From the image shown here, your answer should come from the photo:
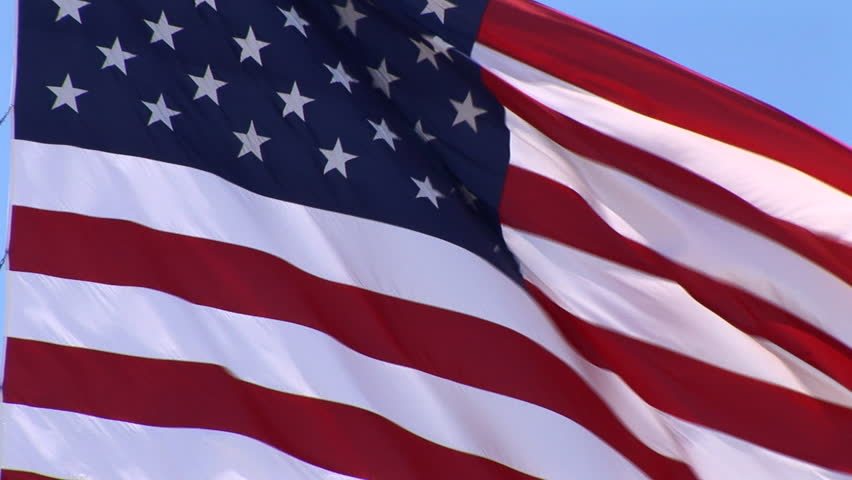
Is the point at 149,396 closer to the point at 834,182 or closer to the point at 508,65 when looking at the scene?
the point at 508,65

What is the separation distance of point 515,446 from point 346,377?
890 mm

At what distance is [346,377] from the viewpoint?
7.30m

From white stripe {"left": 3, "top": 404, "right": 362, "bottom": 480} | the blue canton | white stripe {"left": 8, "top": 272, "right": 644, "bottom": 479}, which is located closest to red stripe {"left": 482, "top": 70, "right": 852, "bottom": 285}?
the blue canton

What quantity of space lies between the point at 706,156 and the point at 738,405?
124 centimetres

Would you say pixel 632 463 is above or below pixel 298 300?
below

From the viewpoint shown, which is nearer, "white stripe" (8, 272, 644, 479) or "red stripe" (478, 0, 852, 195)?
"white stripe" (8, 272, 644, 479)

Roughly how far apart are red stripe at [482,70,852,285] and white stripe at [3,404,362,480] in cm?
211

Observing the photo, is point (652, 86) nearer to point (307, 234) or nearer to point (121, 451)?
point (307, 234)

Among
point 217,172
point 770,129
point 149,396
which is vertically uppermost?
point 217,172

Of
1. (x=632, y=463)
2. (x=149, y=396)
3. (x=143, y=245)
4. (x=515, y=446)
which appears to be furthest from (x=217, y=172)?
(x=632, y=463)

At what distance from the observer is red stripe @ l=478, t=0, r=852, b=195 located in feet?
24.4

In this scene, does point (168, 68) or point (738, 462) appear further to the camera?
point (168, 68)

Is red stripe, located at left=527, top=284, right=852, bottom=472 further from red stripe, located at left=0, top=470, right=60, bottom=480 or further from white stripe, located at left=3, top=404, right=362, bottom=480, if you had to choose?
red stripe, located at left=0, top=470, right=60, bottom=480

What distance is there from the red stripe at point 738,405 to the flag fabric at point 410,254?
0.01m
